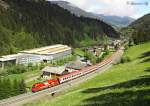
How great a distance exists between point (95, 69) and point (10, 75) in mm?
39392

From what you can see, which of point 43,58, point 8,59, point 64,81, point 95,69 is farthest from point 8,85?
point 43,58

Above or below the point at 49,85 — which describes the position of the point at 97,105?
above

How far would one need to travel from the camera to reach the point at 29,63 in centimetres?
16825

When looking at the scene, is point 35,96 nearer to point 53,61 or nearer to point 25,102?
point 25,102

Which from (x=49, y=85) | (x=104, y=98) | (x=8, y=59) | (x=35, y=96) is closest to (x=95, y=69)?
(x=49, y=85)

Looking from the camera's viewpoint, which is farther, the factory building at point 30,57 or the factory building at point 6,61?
the factory building at point 30,57

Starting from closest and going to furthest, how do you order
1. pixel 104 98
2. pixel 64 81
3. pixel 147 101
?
pixel 147 101, pixel 104 98, pixel 64 81

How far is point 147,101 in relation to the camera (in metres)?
24.8

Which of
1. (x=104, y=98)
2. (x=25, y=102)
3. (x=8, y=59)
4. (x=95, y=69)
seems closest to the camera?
(x=104, y=98)

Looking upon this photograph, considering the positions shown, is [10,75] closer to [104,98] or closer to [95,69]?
[95,69]

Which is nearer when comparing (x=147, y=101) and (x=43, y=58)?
(x=147, y=101)

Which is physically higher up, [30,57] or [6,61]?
[30,57]

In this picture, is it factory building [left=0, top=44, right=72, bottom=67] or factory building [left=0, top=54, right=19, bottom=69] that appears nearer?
factory building [left=0, top=54, right=19, bottom=69]

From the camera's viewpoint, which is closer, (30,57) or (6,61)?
(6,61)
